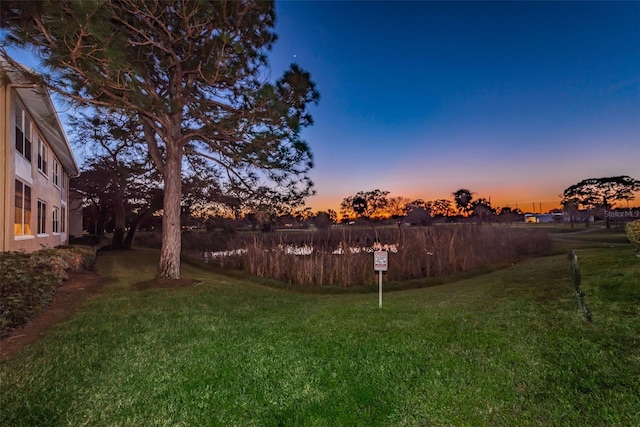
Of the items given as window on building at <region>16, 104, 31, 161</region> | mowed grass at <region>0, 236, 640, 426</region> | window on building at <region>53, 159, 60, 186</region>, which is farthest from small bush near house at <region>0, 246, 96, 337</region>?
window on building at <region>53, 159, 60, 186</region>

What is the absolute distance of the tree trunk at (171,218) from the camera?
8430 millimetres

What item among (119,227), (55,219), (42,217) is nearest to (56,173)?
(55,219)

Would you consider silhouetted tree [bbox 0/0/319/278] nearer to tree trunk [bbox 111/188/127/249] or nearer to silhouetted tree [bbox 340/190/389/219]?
tree trunk [bbox 111/188/127/249]

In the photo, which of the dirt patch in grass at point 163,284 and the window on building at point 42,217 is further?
the window on building at point 42,217

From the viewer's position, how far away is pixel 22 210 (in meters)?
9.17

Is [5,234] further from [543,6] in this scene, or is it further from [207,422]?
[543,6]

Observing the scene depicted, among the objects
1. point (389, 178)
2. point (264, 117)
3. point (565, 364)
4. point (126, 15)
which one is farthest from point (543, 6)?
point (389, 178)

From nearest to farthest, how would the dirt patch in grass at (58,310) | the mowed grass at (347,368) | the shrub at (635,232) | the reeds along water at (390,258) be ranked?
the mowed grass at (347,368) < the dirt patch in grass at (58,310) < the shrub at (635,232) < the reeds along water at (390,258)

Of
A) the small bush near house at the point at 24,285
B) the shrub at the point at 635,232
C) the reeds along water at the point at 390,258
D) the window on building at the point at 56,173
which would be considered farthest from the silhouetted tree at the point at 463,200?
the small bush near house at the point at 24,285

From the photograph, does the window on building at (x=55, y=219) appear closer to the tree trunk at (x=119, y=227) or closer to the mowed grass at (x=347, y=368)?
the tree trunk at (x=119, y=227)

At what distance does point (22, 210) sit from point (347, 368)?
416 inches

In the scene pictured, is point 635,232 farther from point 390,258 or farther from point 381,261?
point 390,258

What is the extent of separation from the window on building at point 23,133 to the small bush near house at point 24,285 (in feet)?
11.4

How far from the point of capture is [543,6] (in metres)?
8.60
